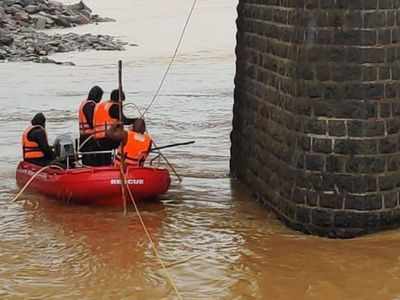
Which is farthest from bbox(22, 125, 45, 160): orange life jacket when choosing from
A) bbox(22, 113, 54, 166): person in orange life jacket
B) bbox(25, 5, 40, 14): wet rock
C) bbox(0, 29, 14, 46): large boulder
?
bbox(25, 5, 40, 14): wet rock

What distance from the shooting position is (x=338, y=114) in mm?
9773

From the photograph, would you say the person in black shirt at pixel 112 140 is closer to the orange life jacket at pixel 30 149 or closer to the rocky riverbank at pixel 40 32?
the orange life jacket at pixel 30 149

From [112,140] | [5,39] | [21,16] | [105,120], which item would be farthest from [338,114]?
[21,16]

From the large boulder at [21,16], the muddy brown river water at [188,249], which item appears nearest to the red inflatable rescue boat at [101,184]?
the muddy brown river water at [188,249]

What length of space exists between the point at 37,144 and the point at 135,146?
1692 mm

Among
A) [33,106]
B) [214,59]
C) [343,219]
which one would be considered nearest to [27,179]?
[343,219]

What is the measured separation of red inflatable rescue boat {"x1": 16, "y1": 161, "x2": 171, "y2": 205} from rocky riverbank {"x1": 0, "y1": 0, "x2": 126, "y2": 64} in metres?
20.5

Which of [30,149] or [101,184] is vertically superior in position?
[30,149]

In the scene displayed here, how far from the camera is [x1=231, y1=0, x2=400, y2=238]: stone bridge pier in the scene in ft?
31.5

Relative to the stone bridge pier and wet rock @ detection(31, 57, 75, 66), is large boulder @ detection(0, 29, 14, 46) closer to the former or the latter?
wet rock @ detection(31, 57, 75, 66)

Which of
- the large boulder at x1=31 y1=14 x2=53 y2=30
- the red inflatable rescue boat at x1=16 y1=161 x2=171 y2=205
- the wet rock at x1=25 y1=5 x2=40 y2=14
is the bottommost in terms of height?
the red inflatable rescue boat at x1=16 y1=161 x2=171 y2=205

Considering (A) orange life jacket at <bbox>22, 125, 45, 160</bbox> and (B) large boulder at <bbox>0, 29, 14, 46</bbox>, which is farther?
(B) large boulder at <bbox>0, 29, 14, 46</bbox>

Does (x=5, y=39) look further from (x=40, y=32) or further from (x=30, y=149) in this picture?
(x=30, y=149)

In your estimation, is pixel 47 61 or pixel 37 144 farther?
pixel 47 61
